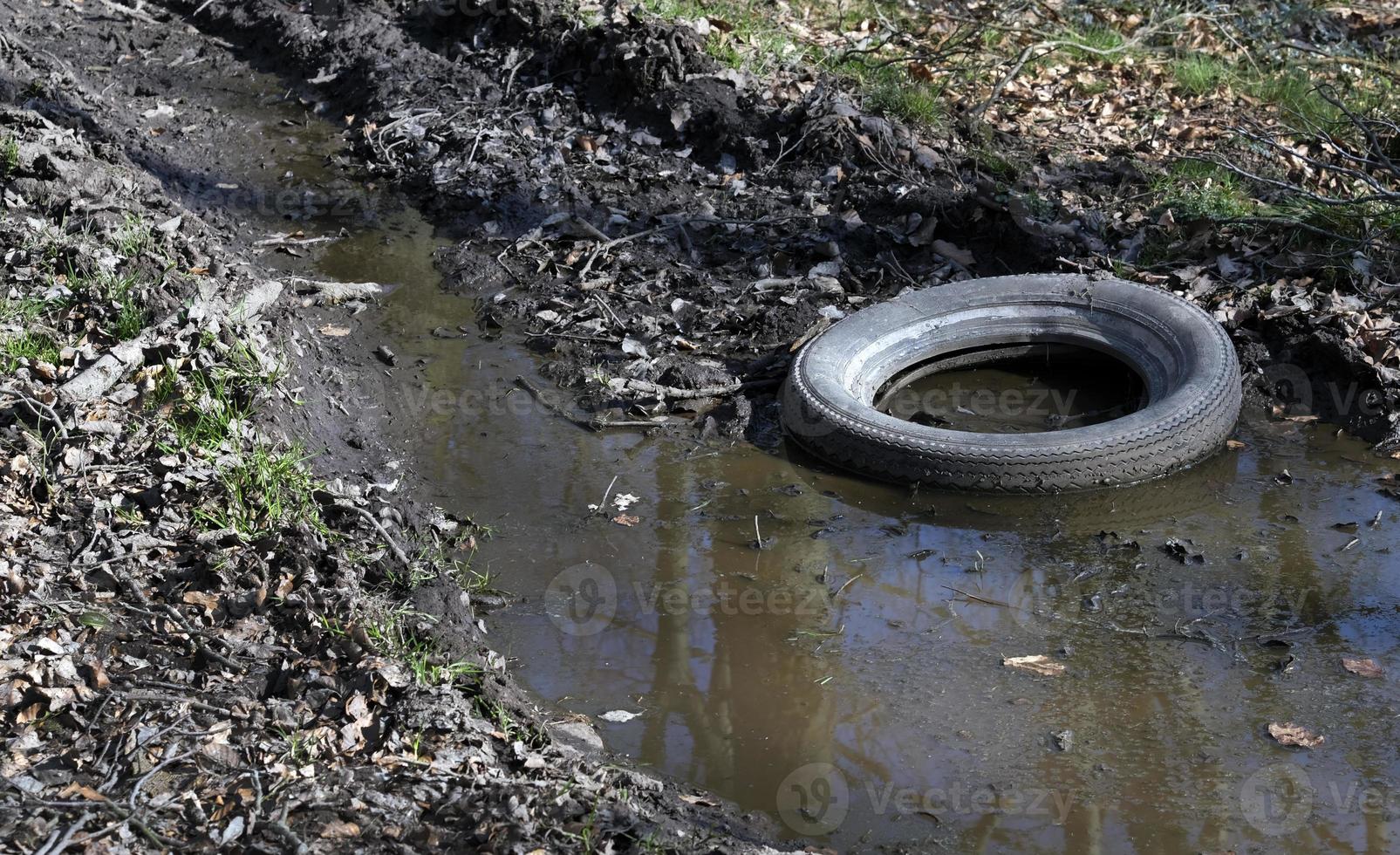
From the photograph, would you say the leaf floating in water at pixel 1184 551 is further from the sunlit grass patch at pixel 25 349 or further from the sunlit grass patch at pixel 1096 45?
the sunlit grass patch at pixel 1096 45

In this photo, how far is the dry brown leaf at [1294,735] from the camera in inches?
155

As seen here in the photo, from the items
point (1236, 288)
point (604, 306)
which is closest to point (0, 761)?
point (604, 306)

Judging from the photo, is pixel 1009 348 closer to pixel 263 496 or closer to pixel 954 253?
pixel 954 253

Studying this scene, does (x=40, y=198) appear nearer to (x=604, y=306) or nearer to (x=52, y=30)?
(x=604, y=306)

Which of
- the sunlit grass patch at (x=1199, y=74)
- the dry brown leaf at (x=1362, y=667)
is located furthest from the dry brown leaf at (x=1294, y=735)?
the sunlit grass patch at (x=1199, y=74)

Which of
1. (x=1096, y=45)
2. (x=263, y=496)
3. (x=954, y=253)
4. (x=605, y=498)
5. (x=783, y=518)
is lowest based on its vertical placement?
(x=605, y=498)

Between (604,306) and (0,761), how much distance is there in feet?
12.9

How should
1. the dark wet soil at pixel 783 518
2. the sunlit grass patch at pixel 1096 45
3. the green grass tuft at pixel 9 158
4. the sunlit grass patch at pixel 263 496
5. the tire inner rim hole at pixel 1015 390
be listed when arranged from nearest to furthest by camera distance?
1. the dark wet soil at pixel 783 518
2. the sunlit grass patch at pixel 263 496
3. the tire inner rim hole at pixel 1015 390
4. the green grass tuft at pixel 9 158
5. the sunlit grass patch at pixel 1096 45

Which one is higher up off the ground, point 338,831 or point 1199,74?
point 1199,74

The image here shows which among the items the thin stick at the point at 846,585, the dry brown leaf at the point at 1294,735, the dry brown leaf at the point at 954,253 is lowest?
the thin stick at the point at 846,585

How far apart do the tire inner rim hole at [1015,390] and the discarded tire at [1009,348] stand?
0.05m

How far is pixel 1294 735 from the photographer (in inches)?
156

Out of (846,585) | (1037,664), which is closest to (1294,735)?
(1037,664)

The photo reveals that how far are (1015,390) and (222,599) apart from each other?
3937 millimetres
